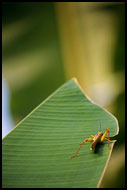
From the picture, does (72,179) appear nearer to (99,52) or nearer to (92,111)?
(92,111)

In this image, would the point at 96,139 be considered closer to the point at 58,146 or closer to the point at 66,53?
the point at 58,146

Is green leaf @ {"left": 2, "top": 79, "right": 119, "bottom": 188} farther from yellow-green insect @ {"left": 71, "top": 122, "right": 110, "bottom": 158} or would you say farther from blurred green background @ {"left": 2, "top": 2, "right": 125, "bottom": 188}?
blurred green background @ {"left": 2, "top": 2, "right": 125, "bottom": 188}

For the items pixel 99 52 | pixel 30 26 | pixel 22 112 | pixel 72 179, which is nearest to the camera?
pixel 72 179

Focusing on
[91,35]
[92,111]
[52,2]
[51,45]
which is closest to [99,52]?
[91,35]

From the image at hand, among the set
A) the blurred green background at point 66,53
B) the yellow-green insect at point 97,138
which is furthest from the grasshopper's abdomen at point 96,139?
the blurred green background at point 66,53

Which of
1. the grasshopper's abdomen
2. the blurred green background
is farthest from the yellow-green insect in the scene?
the blurred green background

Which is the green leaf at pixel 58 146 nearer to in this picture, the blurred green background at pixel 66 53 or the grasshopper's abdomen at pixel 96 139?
the grasshopper's abdomen at pixel 96 139
